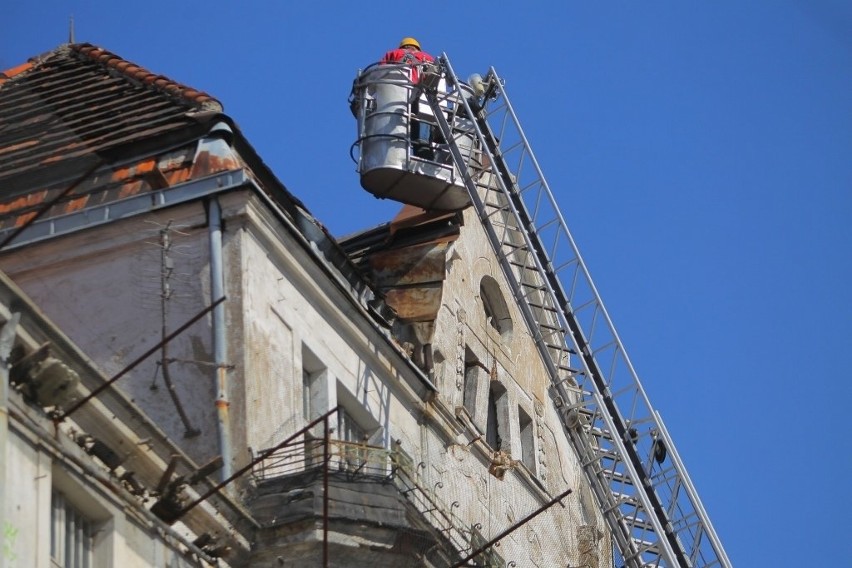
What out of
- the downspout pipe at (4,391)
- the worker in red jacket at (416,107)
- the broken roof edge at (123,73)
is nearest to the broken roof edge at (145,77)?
the broken roof edge at (123,73)

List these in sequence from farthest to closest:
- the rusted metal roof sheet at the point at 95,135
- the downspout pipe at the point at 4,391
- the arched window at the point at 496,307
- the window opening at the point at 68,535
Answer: the arched window at the point at 496,307 < the rusted metal roof sheet at the point at 95,135 < the window opening at the point at 68,535 < the downspout pipe at the point at 4,391

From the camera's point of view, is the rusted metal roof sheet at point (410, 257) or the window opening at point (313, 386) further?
the rusted metal roof sheet at point (410, 257)

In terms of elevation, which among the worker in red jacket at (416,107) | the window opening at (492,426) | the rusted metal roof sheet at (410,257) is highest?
the worker in red jacket at (416,107)

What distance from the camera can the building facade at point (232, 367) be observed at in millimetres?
22969

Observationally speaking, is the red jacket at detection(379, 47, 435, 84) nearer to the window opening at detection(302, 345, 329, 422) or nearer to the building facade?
the building facade

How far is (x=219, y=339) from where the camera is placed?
27938 millimetres

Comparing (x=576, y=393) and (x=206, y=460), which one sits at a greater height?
(x=576, y=393)

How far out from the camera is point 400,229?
3572 centimetres

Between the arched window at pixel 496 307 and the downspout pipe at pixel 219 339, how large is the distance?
28.2ft

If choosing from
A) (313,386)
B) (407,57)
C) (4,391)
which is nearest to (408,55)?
(407,57)

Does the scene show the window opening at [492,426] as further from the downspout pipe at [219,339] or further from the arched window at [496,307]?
the downspout pipe at [219,339]

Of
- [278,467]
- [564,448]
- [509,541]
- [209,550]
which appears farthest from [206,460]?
[564,448]

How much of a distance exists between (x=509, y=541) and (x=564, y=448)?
12.6ft

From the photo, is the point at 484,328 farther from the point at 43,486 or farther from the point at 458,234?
the point at 43,486
